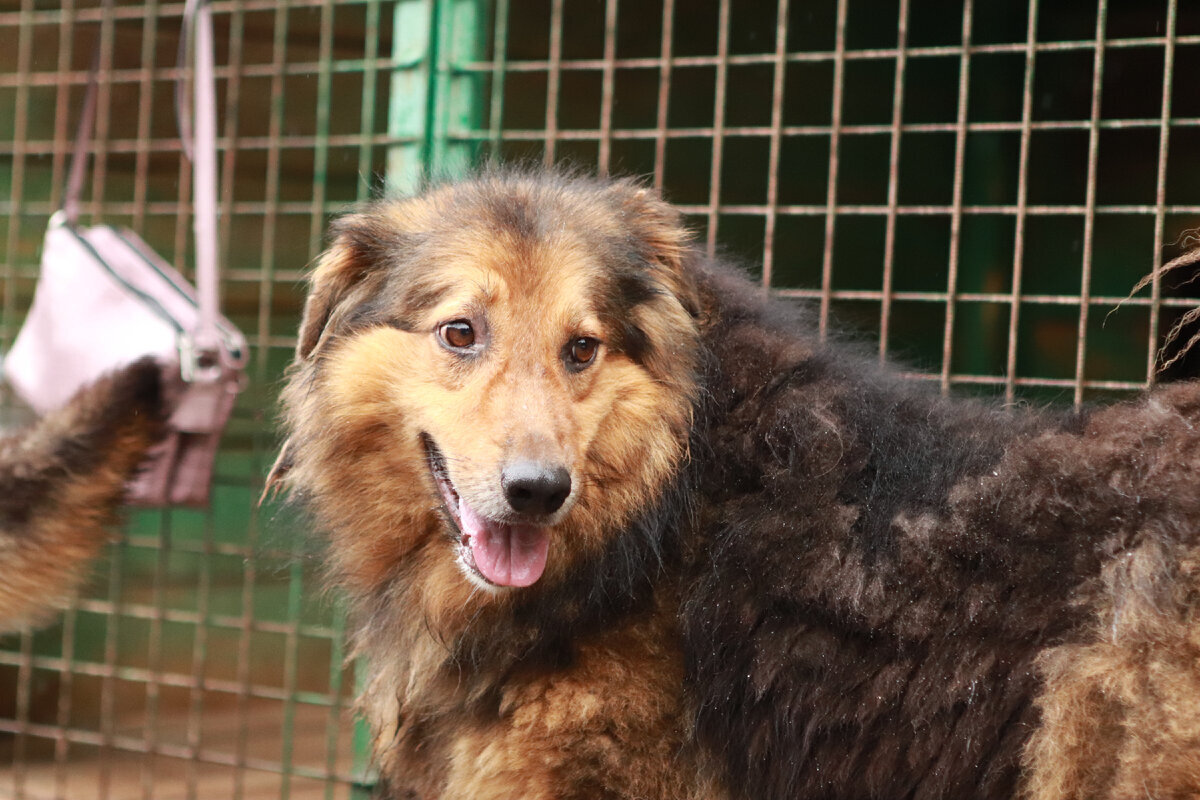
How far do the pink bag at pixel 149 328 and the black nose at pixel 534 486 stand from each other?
1.55m

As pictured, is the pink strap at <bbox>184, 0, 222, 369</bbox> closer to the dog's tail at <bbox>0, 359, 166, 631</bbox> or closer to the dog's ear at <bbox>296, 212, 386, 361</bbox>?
the dog's tail at <bbox>0, 359, 166, 631</bbox>

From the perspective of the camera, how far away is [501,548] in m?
2.55

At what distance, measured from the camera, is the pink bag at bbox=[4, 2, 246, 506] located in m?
3.58

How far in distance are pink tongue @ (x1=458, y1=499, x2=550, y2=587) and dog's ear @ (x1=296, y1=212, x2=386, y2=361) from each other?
64cm

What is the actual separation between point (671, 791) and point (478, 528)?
0.70m

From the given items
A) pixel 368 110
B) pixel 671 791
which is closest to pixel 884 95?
pixel 368 110

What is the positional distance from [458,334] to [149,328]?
151 centimetres

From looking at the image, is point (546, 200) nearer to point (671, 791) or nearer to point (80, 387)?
point (671, 791)

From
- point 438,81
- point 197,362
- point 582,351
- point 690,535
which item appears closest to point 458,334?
point 582,351

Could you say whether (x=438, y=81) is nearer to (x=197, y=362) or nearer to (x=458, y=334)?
(x=197, y=362)

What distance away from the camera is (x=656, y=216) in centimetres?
289

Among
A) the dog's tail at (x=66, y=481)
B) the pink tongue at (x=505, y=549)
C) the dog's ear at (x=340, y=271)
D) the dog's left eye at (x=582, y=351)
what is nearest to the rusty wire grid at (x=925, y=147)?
the dog's tail at (x=66, y=481)

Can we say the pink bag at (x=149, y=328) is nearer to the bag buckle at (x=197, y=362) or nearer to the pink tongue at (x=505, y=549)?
the bag buckle at (x=197, y=362)

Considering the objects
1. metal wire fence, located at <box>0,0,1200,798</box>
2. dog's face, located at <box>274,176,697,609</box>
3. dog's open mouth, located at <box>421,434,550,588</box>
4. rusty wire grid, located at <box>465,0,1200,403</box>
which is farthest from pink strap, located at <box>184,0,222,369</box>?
rusty wire grid, located at <box>465,0,1200,403</box>
